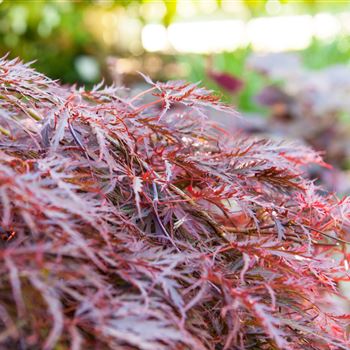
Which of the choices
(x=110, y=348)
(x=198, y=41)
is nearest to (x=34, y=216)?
(x=110, y=348)

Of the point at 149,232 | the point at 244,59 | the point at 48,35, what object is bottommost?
the point at 244,59

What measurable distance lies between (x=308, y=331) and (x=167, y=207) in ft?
0.68

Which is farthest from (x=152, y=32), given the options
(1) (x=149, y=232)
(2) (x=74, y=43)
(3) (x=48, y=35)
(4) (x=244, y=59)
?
(1) (x=149, y=232)

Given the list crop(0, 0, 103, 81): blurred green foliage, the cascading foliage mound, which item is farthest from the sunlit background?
the cascading foliage mound

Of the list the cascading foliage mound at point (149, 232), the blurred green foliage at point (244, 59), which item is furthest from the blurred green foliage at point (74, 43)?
the cascading foliage mound at point (149, 232)

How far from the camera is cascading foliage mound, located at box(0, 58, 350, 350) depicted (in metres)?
0.48

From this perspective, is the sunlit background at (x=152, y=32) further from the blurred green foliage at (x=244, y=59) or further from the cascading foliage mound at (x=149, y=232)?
the cascading foliage mound at (x=149, y=232)

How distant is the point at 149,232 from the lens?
0.66 meters

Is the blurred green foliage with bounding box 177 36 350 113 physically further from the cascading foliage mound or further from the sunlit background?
the cascading foliage mound

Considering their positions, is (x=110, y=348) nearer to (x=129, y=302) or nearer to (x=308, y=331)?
(x=129, y=302)

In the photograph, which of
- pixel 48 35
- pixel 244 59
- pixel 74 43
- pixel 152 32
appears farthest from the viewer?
pixel 152 32

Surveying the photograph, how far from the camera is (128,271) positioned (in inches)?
21.2

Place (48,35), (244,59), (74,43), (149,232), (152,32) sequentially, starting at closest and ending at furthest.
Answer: (149,232) < (244,59) < (48,35) < (74,43) < (152,32)

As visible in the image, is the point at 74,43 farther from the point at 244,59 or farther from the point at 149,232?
the point at 149,232
